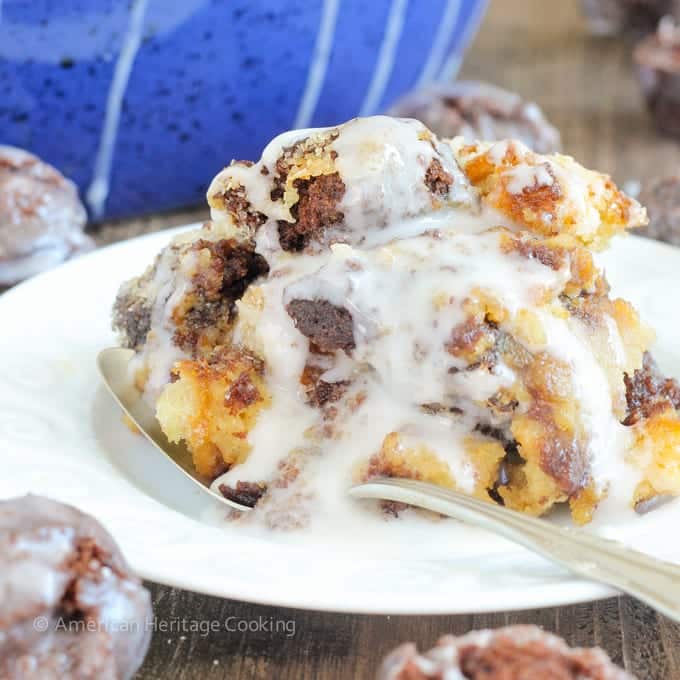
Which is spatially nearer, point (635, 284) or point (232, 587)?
point (232, 587)

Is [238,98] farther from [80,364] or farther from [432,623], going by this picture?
[432,623]

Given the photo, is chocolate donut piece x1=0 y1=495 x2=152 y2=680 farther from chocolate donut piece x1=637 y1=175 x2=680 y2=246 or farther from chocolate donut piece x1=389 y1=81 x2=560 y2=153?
chocolate donut piece x1=389 y1=81 x2=560 y2=153

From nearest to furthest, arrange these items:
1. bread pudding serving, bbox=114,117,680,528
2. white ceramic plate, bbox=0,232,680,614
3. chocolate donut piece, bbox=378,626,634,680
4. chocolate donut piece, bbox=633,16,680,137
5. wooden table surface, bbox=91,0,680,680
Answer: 1. chocolate donut piece, bbox=378,626,634,680
2. white ceramic plate, bbox=0,232,680,614
3. wooden table surface, bbox=91,0,680,680
4. bread pudding serving, bbox=114,117,680,528
5. chocolate donut piece, bbox=633,16,680,137

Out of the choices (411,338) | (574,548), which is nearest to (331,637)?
(574,548)

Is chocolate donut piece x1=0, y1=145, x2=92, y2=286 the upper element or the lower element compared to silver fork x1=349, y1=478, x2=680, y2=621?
lower

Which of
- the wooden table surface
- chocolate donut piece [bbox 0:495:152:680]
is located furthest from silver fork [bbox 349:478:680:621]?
chocolate donut piece [bbox 0:495:152:680]

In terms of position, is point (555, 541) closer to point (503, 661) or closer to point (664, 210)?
point (503, 661)

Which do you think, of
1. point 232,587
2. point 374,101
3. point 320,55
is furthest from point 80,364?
point 374,101
